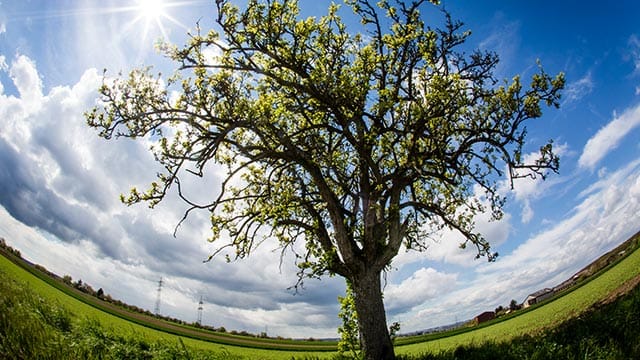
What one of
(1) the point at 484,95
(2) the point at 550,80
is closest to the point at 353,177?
(1) the point at 484,95

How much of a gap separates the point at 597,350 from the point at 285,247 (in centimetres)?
1128

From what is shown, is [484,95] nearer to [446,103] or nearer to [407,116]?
[446,103]

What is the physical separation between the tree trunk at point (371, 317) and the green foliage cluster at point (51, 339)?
185 inches

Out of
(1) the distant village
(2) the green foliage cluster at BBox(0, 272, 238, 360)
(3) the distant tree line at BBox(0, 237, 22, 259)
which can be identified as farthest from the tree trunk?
(3) the distant tree line at BBox(0, 237, 22, 259)

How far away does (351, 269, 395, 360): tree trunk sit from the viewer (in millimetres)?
12102

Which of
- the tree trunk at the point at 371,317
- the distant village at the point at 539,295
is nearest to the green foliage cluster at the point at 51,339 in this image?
the tree trunk at the point at 371,317

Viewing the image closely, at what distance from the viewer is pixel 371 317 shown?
494 inches

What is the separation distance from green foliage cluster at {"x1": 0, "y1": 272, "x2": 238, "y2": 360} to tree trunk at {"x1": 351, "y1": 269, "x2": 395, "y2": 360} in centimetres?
470

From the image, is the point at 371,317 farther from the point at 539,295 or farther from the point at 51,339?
the point at 539,295

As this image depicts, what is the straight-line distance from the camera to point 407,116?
14.0m

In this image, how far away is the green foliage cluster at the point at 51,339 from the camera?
3.94 meters

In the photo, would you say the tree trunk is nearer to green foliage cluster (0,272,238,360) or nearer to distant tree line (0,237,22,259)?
green foliage cluster (0,272,238,360)

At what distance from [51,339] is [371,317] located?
32.9 feet

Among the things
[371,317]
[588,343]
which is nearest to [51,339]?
[371,317]
